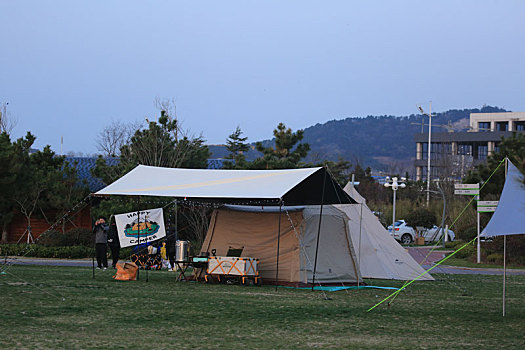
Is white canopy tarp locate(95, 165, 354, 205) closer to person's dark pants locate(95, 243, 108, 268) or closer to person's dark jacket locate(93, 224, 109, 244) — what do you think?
person's dark jacket locate(93, 224, 109, 244)

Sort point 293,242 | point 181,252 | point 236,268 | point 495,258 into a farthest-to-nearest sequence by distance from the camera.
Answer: point 495,258, point 181,252, point 293,242, point 236,268

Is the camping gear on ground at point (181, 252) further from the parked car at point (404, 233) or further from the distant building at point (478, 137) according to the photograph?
the distant building at point (478, 137)

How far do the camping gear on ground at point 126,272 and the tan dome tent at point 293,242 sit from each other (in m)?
2.04

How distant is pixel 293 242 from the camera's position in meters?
17.3

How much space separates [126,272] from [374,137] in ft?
529

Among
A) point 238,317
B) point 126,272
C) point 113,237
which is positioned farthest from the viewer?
point 113,237

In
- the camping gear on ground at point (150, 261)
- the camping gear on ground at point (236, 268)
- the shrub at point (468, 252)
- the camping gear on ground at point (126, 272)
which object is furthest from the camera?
the shrub at point (468, 252)

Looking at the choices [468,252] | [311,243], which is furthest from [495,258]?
[311,243]

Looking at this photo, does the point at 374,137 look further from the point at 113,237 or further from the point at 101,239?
the point at 101,239

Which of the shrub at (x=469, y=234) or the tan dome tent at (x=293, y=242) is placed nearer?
the tan dome tent at (x=293, y=242)

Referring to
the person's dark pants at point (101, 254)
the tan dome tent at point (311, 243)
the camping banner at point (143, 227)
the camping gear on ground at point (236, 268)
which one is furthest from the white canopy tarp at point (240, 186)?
the camping banner at point (143, 227)

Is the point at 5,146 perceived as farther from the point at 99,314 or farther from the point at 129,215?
the point at 99,314

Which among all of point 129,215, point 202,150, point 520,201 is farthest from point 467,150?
point 520,201

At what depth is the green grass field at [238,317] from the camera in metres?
8.80
